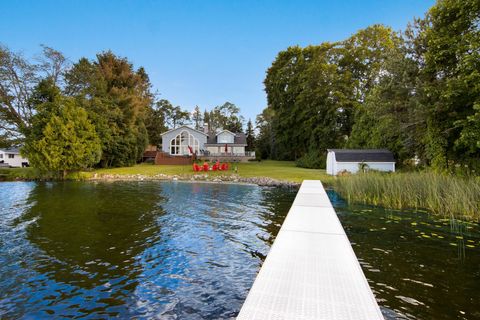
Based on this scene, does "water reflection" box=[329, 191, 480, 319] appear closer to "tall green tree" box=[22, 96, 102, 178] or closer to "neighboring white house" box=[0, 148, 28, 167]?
"tall green tree" box=[22, 96, 102, 178]

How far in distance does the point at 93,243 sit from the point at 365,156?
1962 cm

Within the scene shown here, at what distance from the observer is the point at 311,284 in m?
2.67

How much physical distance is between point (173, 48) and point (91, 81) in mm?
11795

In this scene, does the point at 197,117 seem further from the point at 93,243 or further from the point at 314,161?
the point at 93,243

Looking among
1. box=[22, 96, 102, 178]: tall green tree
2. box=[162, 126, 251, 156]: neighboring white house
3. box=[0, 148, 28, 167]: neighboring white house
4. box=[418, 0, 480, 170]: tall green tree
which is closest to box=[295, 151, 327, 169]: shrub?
box=[162, 126, 251, 156]: neighboring white house

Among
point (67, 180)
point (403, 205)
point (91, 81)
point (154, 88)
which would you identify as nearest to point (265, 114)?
point (154, 88)

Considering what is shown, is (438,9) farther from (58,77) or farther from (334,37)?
(58,77)

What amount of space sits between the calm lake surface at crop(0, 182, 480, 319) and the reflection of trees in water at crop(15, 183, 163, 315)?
1.0 inches

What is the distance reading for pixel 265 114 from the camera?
55.8 metres

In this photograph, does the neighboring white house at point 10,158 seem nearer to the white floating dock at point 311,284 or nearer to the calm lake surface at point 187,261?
the calm lake surface at point 187,261

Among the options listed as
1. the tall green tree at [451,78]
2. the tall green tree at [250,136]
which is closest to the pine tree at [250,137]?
the tall green tree at [250,136]

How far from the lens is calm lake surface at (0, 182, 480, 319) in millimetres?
3539

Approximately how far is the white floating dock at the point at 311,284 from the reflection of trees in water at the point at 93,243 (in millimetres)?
2305

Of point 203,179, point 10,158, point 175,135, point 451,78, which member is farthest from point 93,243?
point 10,158
